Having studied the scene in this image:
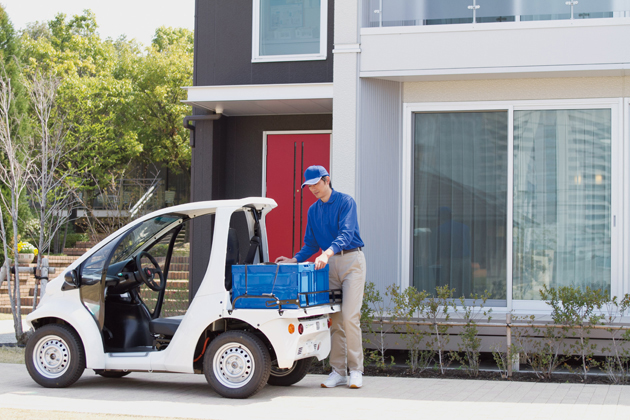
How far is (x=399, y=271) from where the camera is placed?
8805mm

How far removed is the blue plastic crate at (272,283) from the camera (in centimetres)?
568

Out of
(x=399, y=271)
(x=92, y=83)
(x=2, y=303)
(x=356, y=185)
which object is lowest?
(x=2, y=303)

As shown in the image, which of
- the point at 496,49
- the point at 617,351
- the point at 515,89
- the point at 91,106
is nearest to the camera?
the point at 617,351

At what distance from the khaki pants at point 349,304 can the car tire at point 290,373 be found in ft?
1.05

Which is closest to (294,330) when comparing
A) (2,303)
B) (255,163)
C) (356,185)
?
(356,185)

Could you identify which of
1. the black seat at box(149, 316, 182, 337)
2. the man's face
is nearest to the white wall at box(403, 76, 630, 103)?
the man's face

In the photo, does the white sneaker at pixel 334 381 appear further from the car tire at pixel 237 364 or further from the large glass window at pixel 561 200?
the large glass window at pixel 561 200

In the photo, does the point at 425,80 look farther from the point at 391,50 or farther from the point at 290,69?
the point at 290,69

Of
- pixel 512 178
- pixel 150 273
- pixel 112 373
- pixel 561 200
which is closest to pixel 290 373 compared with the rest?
pixel 150 273

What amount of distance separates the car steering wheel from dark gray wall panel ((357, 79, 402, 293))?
268 centimetres

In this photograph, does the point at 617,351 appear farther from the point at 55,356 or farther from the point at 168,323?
the point at 55,356

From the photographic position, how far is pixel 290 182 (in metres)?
11.0

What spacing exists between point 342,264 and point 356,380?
3.55ft

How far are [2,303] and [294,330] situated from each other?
11.2m
